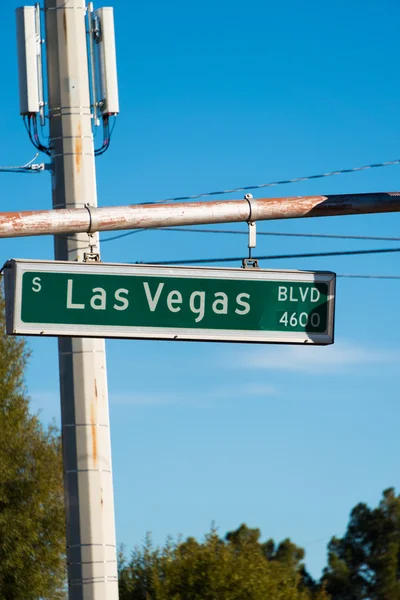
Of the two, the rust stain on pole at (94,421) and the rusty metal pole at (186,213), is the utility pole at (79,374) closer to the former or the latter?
the rust stain on pole at (94,421)

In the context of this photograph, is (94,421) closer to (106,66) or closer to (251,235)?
(251,235)

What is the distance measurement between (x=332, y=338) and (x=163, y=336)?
3.73 feet

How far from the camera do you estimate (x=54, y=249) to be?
30.7 feet

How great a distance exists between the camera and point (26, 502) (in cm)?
2902

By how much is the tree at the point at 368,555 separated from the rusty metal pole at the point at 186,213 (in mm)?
71080

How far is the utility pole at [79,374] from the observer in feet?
29.4

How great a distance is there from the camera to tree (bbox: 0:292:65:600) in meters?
28.3

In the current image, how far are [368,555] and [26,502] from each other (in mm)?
55723

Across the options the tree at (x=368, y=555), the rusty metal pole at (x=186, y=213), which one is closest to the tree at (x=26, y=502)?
the rusty metal pole at (x=186, y=213)

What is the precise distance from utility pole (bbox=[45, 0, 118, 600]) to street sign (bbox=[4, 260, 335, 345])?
180 cm

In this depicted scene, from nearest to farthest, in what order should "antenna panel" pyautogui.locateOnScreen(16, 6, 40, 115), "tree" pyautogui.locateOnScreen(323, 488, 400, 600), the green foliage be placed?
"antenna panel" pyautogui.locateOnScreen(16, 6, 40, 115)
the green foliage
"tree" pyautogui.locateOnScreen(323, 488, 400, 600)

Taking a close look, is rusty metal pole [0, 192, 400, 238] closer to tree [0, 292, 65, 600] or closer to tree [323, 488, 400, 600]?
tree [0, 292, 65, 600]

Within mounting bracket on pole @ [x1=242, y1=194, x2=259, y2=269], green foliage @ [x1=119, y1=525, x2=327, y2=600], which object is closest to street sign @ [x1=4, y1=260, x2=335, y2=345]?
mounting bracket on pole @ [x1=242, y1=194, x2=259, y2=269]

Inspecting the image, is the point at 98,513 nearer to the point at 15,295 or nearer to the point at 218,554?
the point at 15,295
